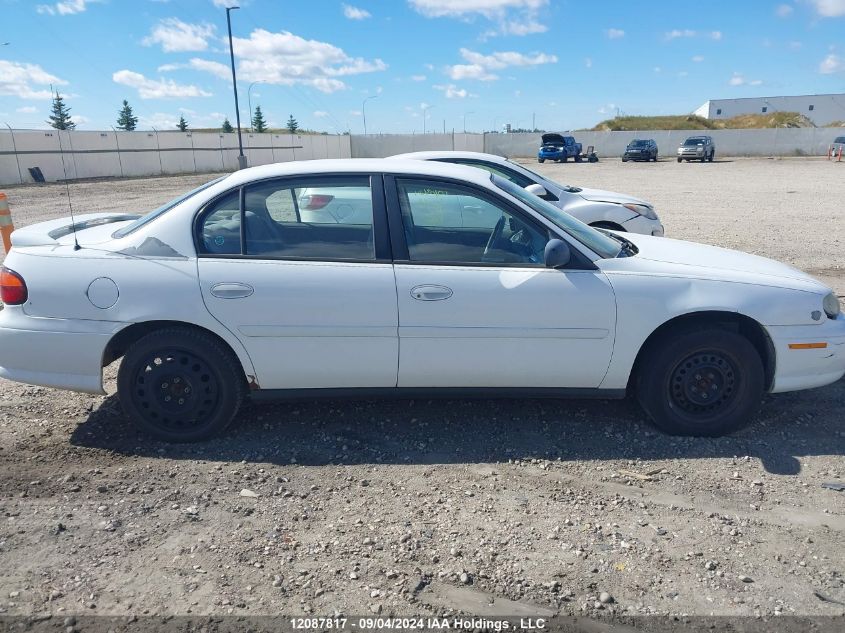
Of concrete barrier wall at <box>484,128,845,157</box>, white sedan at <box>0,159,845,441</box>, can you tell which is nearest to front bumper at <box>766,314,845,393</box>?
white sedan at <box>0,159,845,441</box>

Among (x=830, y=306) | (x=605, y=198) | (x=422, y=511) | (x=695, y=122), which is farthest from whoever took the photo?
(x=695, y=122)

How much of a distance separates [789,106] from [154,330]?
104237 millimetres

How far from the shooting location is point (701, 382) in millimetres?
3955

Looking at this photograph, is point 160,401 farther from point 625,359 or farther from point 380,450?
point 625,359

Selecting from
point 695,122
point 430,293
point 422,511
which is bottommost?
point 422,511

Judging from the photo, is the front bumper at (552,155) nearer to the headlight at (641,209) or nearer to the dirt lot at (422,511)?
the headlight at (641,209)

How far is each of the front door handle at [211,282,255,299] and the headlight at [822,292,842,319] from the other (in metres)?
3.45

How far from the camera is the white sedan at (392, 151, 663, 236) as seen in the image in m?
7.84

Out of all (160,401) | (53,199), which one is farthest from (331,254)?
(53,199)

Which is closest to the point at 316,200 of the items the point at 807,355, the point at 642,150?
the point at 807,355

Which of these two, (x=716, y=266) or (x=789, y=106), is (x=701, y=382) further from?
(x=789, y=106)

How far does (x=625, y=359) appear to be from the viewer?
3875mm

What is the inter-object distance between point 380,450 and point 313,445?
42cm

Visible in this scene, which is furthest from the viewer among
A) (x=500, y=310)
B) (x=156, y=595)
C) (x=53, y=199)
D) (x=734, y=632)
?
(x=53, y=199)
